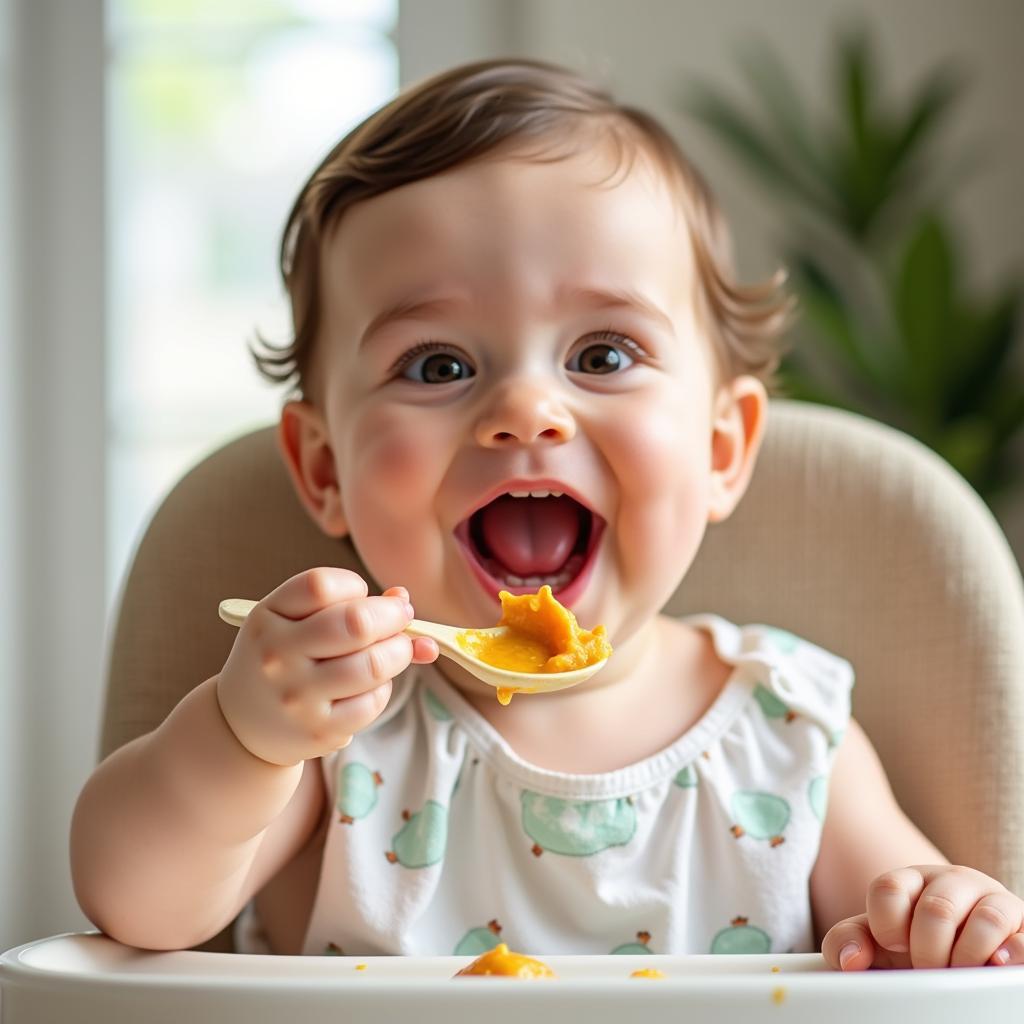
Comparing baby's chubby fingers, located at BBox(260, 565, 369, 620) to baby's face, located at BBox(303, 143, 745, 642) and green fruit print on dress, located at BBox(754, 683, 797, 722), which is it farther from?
green fruit print on dress, located at BBox(754, 683, 797, 722)

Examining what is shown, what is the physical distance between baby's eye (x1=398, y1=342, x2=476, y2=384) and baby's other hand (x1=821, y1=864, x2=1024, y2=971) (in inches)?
14.3

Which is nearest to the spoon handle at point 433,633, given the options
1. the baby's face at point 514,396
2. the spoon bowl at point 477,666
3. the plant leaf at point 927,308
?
the spoon bowl at point 477,666

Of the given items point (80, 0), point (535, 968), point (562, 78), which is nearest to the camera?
point (535, 968)

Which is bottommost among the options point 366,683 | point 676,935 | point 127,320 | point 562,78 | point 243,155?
point 676,935

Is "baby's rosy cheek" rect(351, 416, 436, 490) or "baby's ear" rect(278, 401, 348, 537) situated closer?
"baby's rosy cheek" rect(351, 416, 436, 490)

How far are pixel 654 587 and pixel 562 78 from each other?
35 centimetres

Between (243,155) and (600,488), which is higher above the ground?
(243,155)

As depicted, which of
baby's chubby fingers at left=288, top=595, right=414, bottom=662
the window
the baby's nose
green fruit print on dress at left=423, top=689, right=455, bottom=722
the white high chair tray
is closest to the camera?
the white high chair tray

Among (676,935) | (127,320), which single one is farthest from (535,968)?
(127,320)

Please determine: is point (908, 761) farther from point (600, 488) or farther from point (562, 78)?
point (562, 78)

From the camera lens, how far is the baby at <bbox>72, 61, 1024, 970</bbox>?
792mm

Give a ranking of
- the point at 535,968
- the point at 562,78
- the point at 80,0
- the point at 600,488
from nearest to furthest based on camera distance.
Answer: the point at 535,968, the point at 600,488, the point at 562,78, the point at 80,0

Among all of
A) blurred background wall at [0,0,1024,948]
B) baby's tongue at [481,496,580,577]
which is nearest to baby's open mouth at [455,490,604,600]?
baby's tongue at [481,496,580,577]

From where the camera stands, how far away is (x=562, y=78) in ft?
3.00
